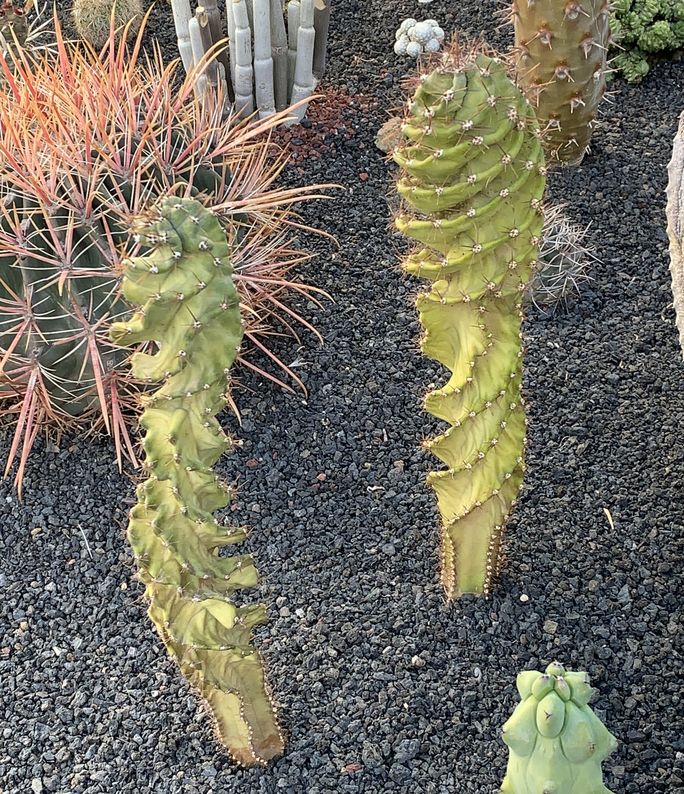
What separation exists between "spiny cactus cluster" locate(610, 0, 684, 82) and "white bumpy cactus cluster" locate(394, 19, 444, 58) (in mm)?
686

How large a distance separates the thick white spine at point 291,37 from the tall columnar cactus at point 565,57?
0.83 metres

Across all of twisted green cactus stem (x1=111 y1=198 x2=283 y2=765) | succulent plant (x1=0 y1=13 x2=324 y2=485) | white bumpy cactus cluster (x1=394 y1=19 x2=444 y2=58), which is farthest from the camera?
white bumpy cactus cluster (x1=394 y1=19 x2=444 y2=58)

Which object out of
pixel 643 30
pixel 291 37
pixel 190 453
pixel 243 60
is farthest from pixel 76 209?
pixel 643 30

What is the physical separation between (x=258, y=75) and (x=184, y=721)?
2352 mm

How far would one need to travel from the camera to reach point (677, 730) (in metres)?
2.07

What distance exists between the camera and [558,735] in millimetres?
1419

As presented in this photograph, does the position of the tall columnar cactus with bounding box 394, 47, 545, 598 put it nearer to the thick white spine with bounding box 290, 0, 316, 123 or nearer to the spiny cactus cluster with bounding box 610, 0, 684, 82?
the thick white spine with bounding box 290, 0, 316, 123

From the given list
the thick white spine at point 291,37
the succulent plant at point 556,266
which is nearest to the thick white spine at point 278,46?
the thick white spine at point 291,37

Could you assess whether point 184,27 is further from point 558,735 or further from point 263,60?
point 558,735

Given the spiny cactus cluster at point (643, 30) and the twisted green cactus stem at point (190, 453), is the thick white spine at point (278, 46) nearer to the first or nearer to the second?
the spiny cactus cluster at point (643, 30)

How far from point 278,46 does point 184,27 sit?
0.35 meters

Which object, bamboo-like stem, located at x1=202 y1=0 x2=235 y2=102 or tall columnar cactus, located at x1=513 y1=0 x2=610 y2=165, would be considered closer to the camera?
tall columnar cactus, located at x1=513 y1=0 x2=610 y2=165

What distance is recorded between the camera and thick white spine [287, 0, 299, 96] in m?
3.58

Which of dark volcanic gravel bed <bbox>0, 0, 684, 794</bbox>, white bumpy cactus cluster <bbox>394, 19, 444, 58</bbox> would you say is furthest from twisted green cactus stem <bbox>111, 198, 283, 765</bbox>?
white bumpy cactus cluster <bbox>394, 19, 444, 58</bbox>
